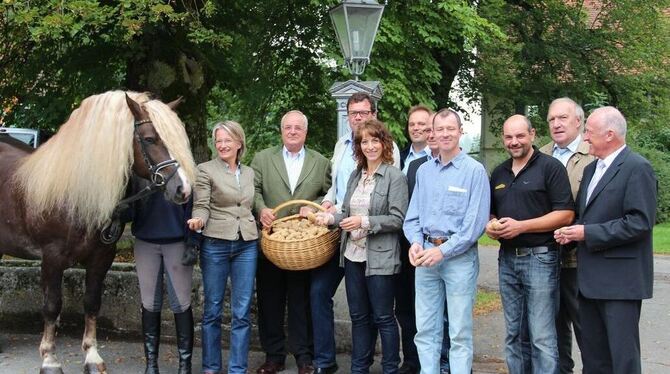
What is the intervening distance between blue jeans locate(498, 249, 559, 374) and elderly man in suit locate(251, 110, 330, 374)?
5.39 feet

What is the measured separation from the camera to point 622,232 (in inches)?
159

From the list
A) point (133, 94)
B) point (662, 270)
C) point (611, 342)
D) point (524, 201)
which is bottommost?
point (662, 270)

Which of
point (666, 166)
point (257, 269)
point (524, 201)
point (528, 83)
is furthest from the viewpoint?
point (666, 166)

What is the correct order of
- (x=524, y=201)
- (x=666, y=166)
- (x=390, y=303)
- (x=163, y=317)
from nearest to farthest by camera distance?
(x=524, y=201) < (x=390, y=303) < (x=163, y=317) < (x=666, y=166)

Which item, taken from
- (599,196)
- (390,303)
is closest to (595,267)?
(599,196)

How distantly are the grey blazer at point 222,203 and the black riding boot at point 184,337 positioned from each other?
2.14ft

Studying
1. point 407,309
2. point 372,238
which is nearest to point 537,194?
point 372,238

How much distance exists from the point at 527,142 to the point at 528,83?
1439 centimetres

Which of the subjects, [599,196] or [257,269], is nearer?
[599,196]

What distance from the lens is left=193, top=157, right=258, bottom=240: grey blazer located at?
5.12 m

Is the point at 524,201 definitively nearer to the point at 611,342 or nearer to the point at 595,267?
the point at 595,267

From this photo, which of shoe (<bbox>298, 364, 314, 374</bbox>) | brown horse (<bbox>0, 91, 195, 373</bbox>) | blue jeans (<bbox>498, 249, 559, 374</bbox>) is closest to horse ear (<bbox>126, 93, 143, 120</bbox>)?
brown horse (<bbox>0, 91, 195, 373</bbox>)

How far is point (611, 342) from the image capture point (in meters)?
4.18

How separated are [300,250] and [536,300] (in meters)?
1.62
